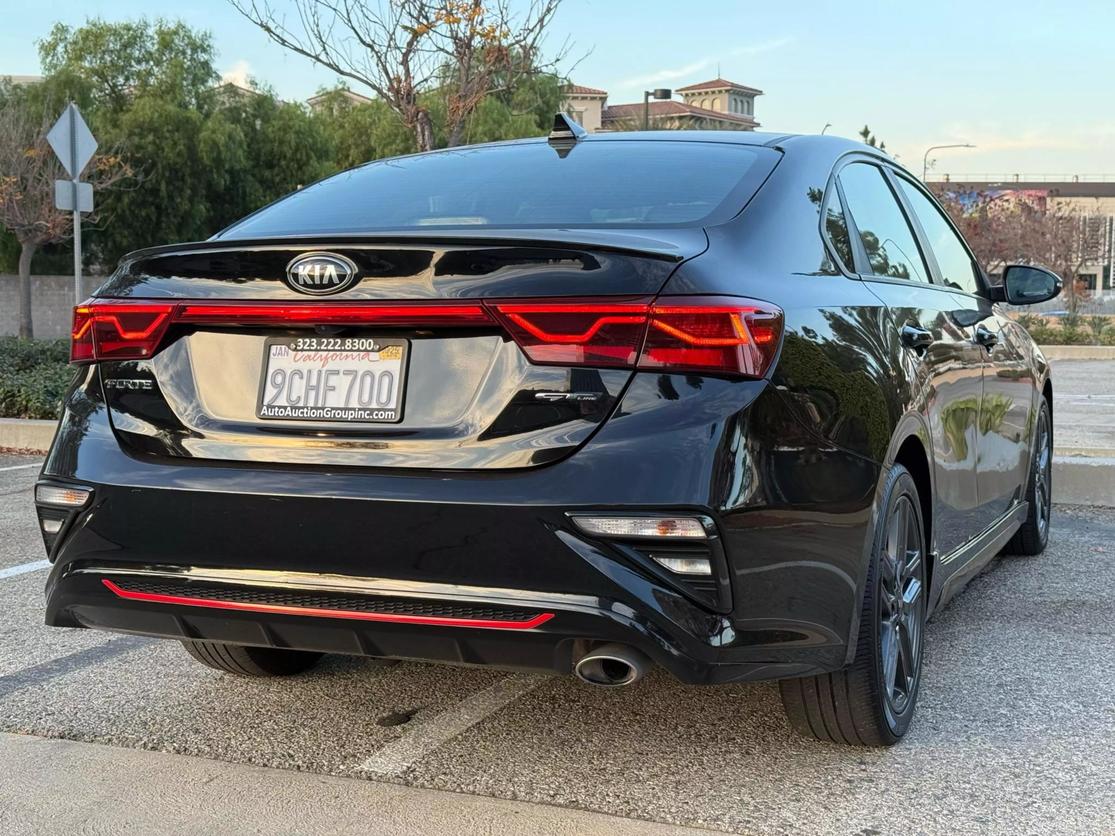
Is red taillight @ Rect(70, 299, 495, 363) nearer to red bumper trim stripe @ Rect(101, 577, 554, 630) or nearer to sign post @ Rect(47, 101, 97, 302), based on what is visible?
red bumper trim stripe @ Rect(101, 577, 554, 630)

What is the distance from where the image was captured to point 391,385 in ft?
8.95

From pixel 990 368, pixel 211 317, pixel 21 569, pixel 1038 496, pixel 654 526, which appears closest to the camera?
pixel 654 526

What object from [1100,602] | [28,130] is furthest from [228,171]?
[1100,602]

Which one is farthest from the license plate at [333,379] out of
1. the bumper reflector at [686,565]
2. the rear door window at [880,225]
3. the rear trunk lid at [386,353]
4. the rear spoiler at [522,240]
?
the rear door window at [880,225]

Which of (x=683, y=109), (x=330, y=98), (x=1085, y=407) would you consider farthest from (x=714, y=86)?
(x=1085, y=407)

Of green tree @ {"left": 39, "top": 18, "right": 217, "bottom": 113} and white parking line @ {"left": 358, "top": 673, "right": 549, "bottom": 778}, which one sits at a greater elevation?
green tree @ {"left": 39, "top": 18, "right": 217, "bottom": 113}

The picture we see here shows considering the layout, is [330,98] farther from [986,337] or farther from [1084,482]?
[986,337]

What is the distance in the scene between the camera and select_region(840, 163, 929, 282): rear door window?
3.74 metres

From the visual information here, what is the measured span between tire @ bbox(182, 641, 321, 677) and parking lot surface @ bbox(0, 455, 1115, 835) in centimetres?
5

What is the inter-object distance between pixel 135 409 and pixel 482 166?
1290 mm

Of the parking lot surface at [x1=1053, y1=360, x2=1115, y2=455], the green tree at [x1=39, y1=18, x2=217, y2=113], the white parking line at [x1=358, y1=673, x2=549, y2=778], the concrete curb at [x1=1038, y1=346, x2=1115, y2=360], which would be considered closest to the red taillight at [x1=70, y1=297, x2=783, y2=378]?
the white parking line at [x1=358, y1=673, x2=549, y2=778]

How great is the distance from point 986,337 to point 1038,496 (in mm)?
1608

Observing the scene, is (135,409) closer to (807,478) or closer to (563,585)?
(563,585)

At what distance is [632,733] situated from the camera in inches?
136
